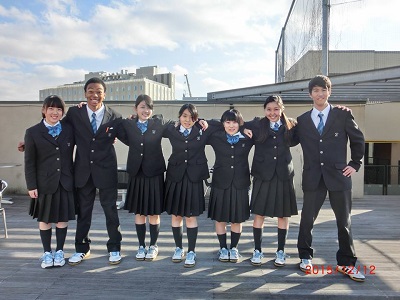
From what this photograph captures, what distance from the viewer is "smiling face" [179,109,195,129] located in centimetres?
314

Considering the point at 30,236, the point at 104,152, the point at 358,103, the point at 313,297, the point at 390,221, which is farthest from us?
the point at 358,103

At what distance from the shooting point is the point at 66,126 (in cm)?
311

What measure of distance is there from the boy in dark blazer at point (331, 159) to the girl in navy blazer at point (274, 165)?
0.16 m

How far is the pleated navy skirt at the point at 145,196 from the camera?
321cm

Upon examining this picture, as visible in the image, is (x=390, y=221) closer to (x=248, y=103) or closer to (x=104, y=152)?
(x=248, y=103)

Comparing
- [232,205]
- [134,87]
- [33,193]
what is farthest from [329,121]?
[134,87]

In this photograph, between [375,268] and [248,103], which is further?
[248,103]

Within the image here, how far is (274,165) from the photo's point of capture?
3066mm

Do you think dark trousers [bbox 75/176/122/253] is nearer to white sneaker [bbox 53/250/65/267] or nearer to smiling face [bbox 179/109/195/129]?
white sneaker [bbox 53/250/65/267]

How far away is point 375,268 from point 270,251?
105 centimetres

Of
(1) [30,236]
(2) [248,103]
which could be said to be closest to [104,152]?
(1) [30,236]

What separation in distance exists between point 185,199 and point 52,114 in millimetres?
1505

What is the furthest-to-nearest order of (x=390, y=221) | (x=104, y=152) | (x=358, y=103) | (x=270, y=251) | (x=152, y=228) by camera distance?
1. (x=358, y=103)
2. (x=390, y=221)
3. (x=270, y=251)
4. (x=152, y=228)
5. (x=104, y=152)

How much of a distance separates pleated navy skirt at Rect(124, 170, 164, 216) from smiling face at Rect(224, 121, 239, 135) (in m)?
0.87
